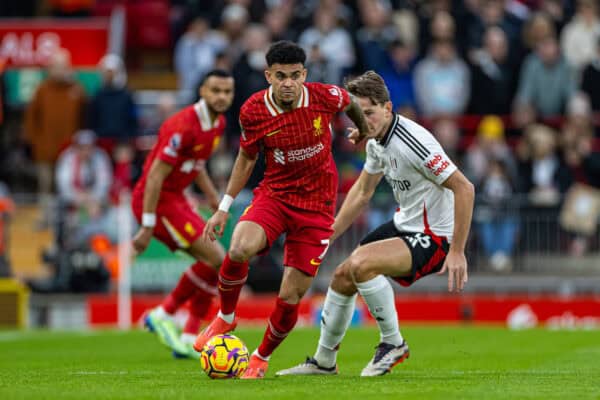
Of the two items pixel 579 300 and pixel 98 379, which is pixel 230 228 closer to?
pixel 579 300

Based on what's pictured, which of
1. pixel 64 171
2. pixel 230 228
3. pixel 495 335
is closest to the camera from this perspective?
pixel 495 335

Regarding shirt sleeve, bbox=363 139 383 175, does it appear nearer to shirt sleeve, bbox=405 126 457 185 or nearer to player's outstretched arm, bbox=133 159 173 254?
shirt sleeve, bbox=405 126 457 185

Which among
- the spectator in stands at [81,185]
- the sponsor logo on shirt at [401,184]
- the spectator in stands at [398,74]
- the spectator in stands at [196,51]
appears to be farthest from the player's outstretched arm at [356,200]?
the spectator in stands at [196,51]

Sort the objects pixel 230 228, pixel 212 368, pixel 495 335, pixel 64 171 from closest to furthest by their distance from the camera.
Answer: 1. pixel 212 368
2. pixel 495 335
3. pixel 230 228
4. pixel 64 171

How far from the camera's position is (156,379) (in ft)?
30.8

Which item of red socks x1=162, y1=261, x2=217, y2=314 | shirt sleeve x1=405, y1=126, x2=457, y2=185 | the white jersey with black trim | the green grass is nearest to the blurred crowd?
the green grass

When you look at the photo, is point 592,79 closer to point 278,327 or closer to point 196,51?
point 196,51

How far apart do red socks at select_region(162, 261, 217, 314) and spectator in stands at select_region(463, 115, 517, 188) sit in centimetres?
774

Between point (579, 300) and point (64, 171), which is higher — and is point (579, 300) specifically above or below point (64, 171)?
below

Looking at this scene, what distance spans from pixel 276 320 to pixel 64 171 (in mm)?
10973

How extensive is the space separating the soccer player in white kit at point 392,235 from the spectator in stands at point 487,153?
9658mm

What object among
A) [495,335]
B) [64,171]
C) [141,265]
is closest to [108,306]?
[141,265]

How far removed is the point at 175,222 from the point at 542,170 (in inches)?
335

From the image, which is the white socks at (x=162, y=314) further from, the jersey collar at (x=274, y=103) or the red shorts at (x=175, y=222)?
the jersey collar at (x=274, y=103)
